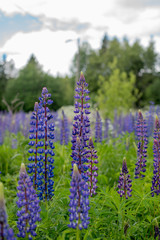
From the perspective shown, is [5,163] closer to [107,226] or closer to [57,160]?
[57,160]

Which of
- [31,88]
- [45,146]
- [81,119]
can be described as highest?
[31,88]

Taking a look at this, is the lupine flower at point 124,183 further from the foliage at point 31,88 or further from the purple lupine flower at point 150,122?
the purple lupine flower at point 150,122

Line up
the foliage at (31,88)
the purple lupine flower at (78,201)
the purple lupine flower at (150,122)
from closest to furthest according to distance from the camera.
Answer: the purple lupine flower at (78,201)
the purple lupine flower at (150,122)
the foliage at (31,88)

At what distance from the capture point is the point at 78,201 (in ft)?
7.13

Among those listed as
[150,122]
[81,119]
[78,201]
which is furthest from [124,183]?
[150,122]

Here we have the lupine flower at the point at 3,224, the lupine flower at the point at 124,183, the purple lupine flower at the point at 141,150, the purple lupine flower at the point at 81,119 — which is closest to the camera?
the lupine flower at the point at 3,224

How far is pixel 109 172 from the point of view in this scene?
19.1 feet

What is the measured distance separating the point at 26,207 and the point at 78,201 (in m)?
0.45

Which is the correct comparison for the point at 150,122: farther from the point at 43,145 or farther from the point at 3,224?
the point at 3,224

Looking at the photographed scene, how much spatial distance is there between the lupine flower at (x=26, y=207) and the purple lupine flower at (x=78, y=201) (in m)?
0.34

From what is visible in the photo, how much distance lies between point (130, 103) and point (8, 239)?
24356mm

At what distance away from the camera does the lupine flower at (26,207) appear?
226cm

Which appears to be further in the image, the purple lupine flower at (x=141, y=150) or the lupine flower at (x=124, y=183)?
the purple lupine flower at (x=141, y=150)

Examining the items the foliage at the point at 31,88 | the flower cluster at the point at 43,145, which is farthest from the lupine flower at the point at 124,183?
the foliage at the point at 31,88
